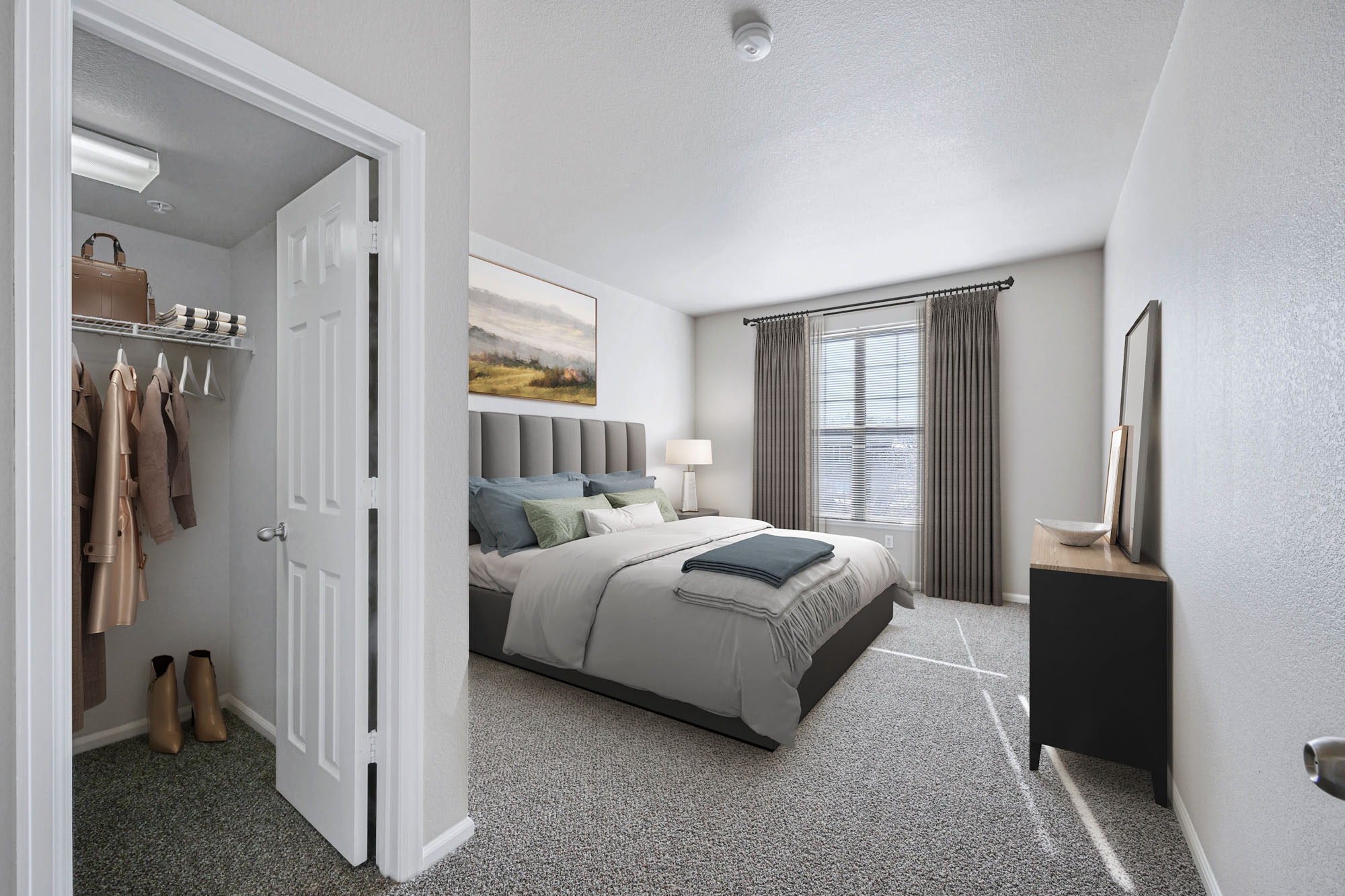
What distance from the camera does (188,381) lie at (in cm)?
246

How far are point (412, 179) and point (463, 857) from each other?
6.32 ft

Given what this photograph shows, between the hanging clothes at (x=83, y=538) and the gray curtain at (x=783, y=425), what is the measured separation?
181 inches

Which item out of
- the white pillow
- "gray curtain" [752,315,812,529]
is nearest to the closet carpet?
the white pillow

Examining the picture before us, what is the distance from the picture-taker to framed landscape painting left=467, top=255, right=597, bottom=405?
4.04 metres

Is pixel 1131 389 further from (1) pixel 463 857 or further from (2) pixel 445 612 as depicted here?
(1) pixel 463 857

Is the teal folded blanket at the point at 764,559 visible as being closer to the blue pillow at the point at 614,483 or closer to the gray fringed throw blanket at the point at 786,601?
the gray fringed throw blanket at the point at 786,601

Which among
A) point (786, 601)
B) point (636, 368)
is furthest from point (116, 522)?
point (636, 368)

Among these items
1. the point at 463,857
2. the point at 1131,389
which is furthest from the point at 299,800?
the point at 1131,389

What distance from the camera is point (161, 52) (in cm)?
119

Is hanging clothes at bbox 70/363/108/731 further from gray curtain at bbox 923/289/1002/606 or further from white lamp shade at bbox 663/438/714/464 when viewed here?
gray curtain at bbox 923/289/1002/606

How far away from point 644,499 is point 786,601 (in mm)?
2130

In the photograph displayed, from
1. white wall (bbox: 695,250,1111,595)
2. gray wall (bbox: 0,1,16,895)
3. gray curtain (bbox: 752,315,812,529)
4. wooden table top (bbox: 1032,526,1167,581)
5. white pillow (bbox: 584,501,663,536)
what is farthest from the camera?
gray curtain (bbox: 752,315,812,529)

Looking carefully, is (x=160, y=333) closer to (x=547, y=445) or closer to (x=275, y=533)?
(x=275, y=533)

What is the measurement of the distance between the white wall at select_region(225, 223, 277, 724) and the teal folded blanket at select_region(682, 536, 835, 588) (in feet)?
5.80
